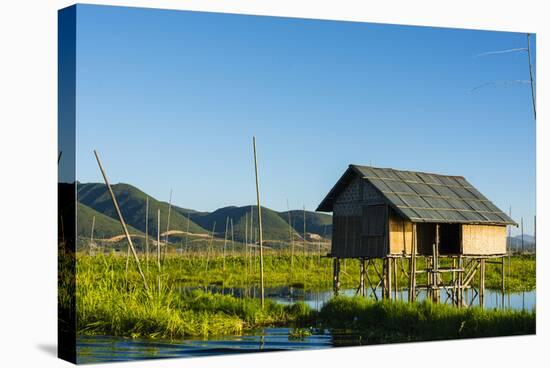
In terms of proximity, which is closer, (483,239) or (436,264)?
(436,264)

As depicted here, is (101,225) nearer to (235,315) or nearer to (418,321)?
(235,315)

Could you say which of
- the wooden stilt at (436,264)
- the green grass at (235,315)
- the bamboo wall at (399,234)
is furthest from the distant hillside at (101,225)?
the green grass at (235,315)

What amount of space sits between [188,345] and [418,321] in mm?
3364

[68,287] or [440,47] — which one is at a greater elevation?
[440,47]

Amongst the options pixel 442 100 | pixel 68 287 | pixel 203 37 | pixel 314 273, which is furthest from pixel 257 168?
pixel 314 273

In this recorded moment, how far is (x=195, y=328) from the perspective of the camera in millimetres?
11844

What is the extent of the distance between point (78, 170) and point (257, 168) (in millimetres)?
3617

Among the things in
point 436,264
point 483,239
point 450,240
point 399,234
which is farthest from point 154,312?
point 483,239

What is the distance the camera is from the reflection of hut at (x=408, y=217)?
47.4 feet

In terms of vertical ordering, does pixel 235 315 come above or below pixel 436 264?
below

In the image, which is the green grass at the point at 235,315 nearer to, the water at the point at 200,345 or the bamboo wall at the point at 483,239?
the water at the point at 200,345

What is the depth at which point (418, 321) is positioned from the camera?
12.9m

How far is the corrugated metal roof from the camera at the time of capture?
1447 centimetres
